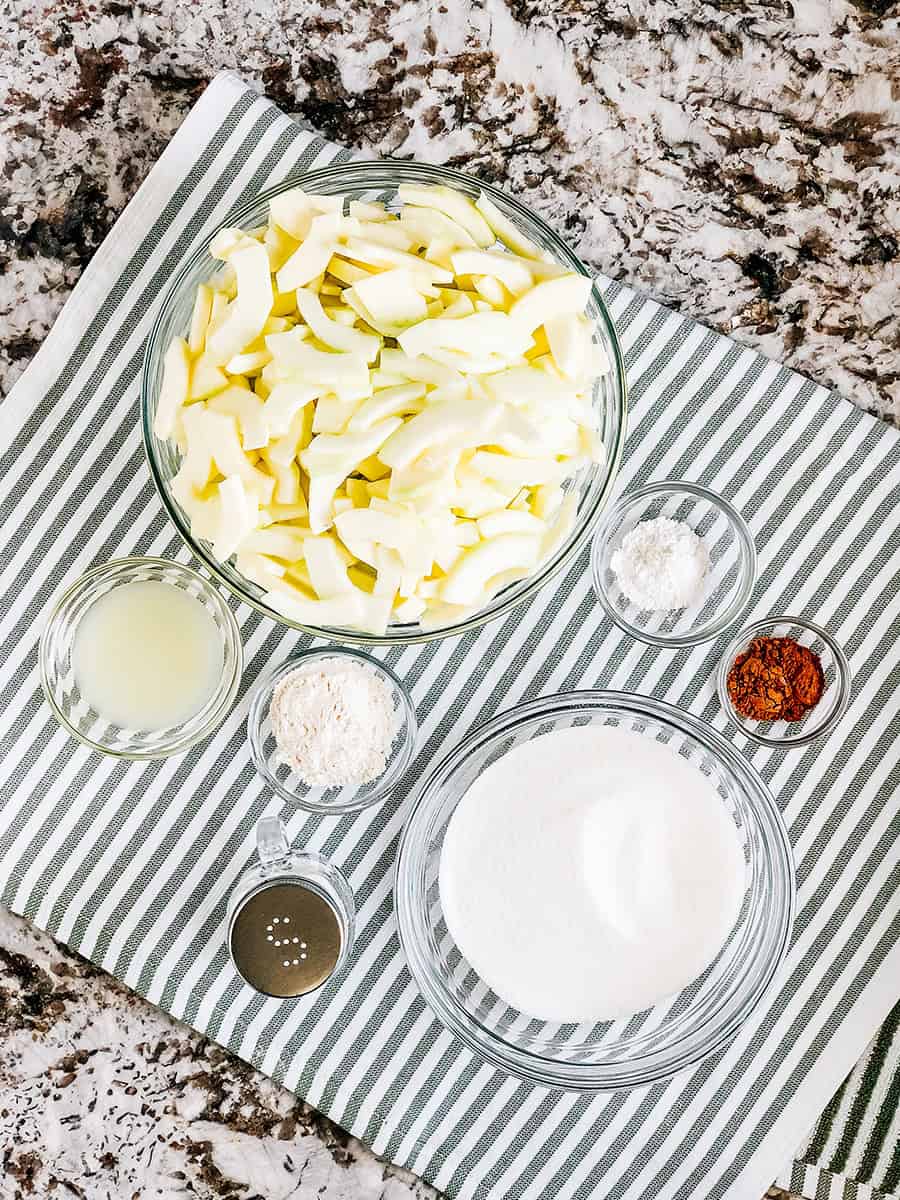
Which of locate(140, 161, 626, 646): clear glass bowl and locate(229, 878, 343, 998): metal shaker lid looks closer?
locate(140, 161, 626, 646): clear glass bowl

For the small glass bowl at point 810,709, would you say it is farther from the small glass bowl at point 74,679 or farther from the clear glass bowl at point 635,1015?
the small glass bowl at point 74,679

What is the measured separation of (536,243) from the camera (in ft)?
3.29

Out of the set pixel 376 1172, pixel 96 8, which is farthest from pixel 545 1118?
pixel 96 8

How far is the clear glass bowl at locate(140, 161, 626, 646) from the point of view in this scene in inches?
38.7

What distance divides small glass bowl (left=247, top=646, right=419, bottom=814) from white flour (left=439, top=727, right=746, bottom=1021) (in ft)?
0.26

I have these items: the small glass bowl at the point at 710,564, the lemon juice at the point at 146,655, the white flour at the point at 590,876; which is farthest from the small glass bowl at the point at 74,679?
the small glass bowl at the point at 710,564

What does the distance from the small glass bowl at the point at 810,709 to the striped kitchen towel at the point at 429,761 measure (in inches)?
0.7

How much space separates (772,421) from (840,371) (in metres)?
0.10

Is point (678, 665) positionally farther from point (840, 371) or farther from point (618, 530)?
point (840, 371)

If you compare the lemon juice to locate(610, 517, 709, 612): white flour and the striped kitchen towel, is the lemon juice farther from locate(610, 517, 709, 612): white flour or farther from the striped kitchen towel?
locate(610, 517, 709, 612): white flour

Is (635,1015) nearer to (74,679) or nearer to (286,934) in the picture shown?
(286,934)

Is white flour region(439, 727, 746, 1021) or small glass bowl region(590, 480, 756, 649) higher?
small glass bowl region(590, 480, 756, 649)

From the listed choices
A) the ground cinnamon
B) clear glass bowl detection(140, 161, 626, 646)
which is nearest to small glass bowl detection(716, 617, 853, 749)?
the ground cinnamon

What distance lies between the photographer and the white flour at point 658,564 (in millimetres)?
1108
